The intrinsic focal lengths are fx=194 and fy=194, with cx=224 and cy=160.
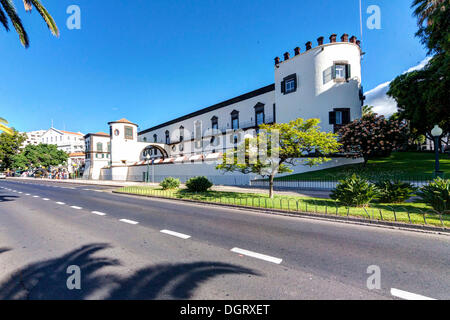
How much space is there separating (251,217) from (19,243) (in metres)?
7.14

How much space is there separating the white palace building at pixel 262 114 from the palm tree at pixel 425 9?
5.75m

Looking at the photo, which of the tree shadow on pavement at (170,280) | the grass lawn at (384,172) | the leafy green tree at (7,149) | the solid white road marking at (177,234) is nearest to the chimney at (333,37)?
the grass lawn at (384,172)

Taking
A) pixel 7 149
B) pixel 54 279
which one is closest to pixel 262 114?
pixel 54 279

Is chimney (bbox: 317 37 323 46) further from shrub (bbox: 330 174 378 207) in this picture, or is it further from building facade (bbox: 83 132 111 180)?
building facade (bbox: 83 132 111 180)

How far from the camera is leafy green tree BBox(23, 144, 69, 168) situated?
2028 inches

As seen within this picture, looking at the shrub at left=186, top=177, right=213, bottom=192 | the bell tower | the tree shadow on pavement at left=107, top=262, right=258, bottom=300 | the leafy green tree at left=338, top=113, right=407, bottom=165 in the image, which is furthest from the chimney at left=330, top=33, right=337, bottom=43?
the bell tower

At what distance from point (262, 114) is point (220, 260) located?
91.3 feet

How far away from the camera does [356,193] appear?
346 inches

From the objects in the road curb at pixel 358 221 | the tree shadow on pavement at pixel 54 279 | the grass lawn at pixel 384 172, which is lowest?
the road curb at pixel 358 221

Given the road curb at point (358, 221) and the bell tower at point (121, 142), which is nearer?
the road curb at point (358, 221)

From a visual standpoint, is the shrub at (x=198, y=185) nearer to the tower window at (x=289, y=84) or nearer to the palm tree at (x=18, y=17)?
the palm tree at (x=18, y=17)

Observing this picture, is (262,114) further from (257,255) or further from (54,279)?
(54,279)

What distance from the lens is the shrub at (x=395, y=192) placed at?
909 centimetres
